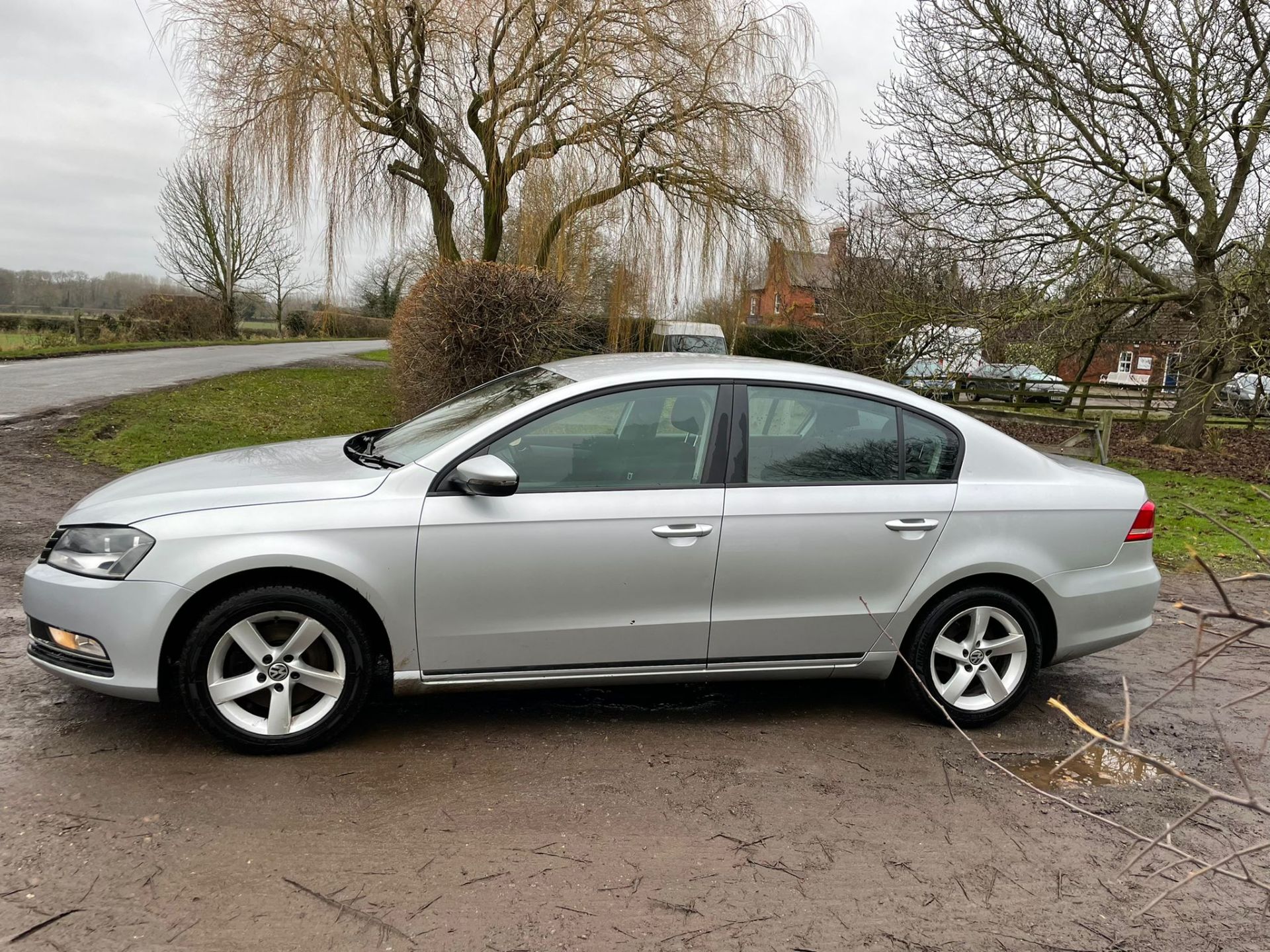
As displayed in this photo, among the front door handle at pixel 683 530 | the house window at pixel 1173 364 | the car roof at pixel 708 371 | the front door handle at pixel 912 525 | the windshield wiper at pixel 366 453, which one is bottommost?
the front door handle at pixel 683 530

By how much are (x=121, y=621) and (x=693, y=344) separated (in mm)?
9692

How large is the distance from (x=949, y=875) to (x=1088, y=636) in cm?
171

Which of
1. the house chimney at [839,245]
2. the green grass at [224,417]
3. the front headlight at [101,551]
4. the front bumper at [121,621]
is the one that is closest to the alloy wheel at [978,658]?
the front bumper at [121,621]

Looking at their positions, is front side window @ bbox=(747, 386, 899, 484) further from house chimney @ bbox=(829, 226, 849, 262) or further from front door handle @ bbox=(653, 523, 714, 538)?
house chimney @ bbox=(829, 226, 849, 262)

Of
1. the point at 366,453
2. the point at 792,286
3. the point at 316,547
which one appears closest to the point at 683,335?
the point at 792,286

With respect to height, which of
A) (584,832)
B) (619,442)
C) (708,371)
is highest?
(708,371)

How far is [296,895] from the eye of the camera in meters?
2.71

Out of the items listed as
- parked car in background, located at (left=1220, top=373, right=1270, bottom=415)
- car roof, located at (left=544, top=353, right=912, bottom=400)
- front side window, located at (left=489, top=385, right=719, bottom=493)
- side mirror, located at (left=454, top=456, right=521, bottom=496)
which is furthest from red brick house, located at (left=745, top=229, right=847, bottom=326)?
side mirror, located at (left=454, top=456, right=521, bottom=496)

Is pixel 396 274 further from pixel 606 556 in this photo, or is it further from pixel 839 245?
pixel 606 556

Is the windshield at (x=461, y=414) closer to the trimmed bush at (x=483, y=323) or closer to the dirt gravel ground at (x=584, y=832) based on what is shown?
the dirt gravel ground at (x=584, y=832)

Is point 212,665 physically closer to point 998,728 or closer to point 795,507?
point 795,507

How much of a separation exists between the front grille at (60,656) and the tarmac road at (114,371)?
374 inches

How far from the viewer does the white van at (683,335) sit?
11953 mm

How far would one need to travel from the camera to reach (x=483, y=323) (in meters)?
10.8
